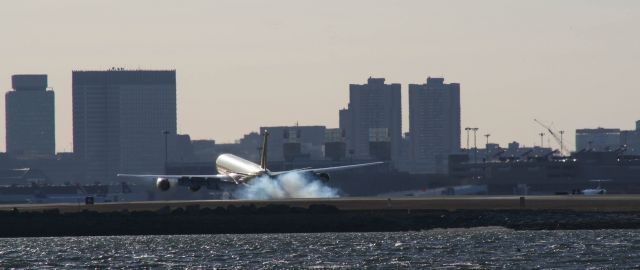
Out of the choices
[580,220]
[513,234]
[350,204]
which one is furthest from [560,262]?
[350,204]

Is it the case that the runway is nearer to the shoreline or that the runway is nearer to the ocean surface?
the shoreline

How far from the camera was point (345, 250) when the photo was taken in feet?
414

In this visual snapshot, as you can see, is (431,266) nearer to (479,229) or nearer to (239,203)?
(479,229)

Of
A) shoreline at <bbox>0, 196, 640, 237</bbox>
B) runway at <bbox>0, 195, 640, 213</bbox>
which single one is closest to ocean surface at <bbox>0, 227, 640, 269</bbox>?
shoreline at <bbox>0, 196, 640, 237</bbox>

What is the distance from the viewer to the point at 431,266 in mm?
110125

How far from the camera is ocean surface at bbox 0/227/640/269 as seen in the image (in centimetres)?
11319

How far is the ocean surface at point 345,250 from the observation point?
4456 inches

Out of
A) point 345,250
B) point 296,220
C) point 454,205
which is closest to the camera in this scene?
point 345,250

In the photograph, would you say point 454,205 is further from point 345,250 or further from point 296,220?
point 345,250

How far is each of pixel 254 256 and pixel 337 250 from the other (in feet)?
22.8

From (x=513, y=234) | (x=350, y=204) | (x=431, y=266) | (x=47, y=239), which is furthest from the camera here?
(x=350, y=204)

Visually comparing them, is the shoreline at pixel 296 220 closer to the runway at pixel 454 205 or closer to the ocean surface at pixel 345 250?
the runway at pixel 454 205

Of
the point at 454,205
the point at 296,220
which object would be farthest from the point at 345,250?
the point at 454,205

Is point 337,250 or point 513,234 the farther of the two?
point 513,234
